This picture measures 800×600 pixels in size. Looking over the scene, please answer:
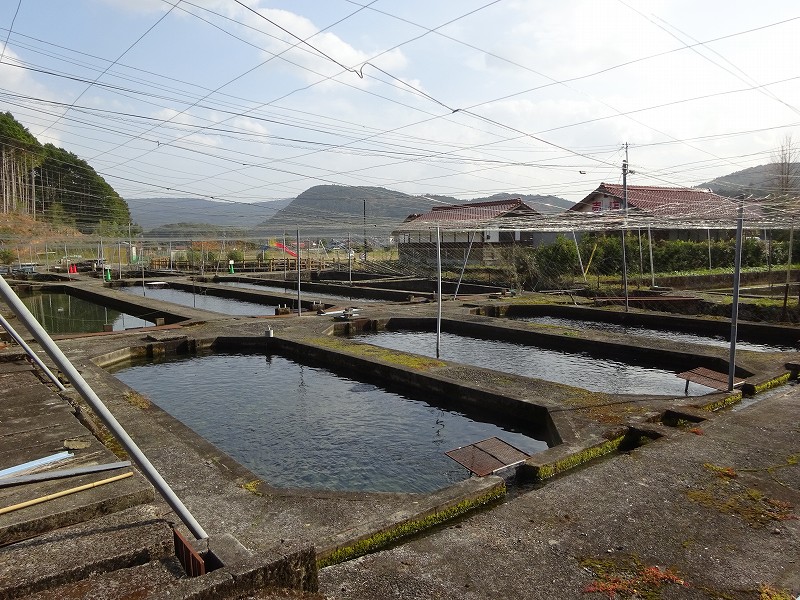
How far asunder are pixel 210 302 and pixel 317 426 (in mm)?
17369

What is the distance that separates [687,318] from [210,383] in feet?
38.9

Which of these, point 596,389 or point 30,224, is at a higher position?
point 30,224

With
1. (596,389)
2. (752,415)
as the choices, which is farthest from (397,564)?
(596,389)

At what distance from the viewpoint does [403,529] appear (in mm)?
4285

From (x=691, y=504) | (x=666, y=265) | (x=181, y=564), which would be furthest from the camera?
(x=666, y=265)

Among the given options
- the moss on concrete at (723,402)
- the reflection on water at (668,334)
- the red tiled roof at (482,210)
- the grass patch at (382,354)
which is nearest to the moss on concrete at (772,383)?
the moss on concrete at (723,402)

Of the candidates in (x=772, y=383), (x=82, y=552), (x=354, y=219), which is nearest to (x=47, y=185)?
(x=354, y=219)

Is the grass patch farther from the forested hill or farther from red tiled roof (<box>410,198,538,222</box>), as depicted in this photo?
the forested hill

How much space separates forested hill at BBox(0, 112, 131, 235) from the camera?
5253 cm

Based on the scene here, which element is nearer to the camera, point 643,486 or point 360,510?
point 360,510

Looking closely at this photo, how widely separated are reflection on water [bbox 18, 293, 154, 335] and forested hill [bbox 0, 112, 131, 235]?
18257mm

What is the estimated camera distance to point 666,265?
2450 cm

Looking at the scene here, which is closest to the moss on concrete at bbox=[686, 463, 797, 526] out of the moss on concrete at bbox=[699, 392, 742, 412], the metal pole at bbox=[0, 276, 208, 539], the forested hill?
the moss on concrete at bbox=[699, 392, 742, 412]

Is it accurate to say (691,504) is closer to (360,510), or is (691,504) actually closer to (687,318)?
(360,510)
